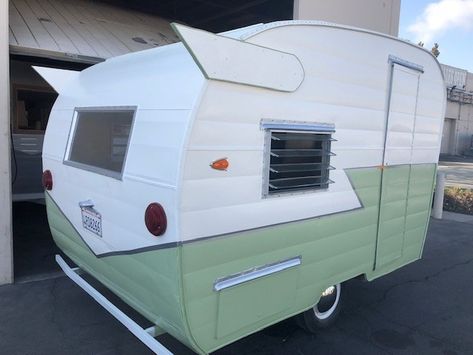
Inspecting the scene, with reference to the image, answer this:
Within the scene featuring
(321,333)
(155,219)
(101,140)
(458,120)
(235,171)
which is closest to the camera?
(155,219)

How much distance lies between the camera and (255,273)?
2.71 m

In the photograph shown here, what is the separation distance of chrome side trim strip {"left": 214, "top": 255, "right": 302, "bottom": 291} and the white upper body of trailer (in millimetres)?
288

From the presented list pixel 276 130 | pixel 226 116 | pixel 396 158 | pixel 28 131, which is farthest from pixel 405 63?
pixel 28 131

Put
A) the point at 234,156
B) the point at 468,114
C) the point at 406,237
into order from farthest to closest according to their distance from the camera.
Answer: the point at 468,114, the point at 406,237, the point at 234,156

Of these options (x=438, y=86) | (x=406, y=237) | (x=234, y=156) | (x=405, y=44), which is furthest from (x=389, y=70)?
(x=234, y=156)

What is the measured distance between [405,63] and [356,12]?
379cm

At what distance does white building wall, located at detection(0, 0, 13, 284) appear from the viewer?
14.1ft

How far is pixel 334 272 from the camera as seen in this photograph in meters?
3.41

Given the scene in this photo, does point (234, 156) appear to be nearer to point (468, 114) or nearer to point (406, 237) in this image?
point (406, 237)

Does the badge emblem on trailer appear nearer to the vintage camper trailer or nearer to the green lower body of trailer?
the vintage camper trailer

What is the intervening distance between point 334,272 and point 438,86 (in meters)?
2.38

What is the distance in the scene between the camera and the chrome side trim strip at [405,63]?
3.73 m

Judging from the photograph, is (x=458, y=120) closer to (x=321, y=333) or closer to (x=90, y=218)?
(x=321, y=333)

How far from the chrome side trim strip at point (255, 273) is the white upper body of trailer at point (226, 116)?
11.3 inches
